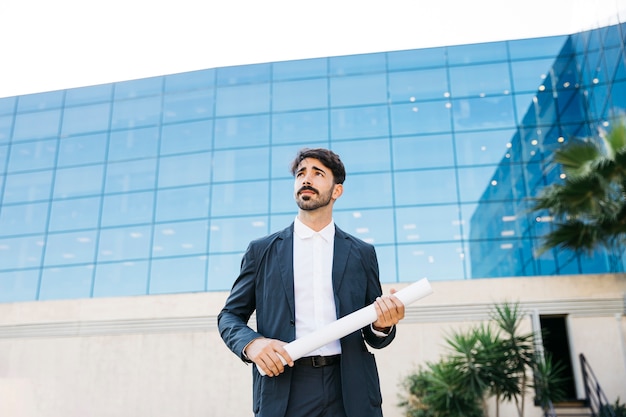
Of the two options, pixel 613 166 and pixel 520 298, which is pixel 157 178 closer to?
pixel 520 298

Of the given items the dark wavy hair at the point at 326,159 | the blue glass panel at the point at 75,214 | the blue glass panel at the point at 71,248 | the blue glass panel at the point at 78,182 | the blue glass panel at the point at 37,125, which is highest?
the blue glass panel at the point at 37,125

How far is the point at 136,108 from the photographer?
2331 centimetres

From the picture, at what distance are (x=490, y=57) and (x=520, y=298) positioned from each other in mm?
10983

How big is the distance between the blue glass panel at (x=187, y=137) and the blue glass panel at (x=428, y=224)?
7.88 m

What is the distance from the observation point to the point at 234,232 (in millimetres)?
20766

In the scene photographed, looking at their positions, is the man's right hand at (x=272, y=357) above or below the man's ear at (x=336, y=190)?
below

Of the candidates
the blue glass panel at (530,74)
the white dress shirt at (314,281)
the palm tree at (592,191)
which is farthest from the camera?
the blue glass panel at (530,74)

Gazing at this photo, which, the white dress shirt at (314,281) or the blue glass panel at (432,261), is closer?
the white dress shirt at (314,281)

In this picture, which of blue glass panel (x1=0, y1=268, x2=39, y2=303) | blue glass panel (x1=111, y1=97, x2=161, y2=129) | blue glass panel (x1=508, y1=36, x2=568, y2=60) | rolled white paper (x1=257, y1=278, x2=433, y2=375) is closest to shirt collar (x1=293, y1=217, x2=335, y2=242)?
rolled white paper (x1=257, y1=278, x2=433, y2=375)

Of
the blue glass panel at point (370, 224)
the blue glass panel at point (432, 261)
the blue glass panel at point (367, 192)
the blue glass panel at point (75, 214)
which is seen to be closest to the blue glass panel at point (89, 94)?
the blue glass panel at point (75, 214)

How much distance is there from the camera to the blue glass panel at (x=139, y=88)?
2341cm

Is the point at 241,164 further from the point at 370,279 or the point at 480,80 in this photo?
the point at 370,279

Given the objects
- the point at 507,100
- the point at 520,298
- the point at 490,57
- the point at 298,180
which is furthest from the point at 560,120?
the point at 298,180

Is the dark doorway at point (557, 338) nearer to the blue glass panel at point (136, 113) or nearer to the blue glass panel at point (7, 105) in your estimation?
the blue glass panel at point (136, 113)
